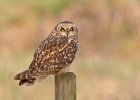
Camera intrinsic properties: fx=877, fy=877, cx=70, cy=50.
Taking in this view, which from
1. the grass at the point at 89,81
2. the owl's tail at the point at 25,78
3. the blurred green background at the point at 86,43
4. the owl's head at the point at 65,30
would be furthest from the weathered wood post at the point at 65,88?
the grass at the point at 89,81

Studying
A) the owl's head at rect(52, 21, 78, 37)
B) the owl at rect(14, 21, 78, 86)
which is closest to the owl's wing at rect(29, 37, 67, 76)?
the owl at rect(14, 21, 78, 86)

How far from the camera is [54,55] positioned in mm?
6570

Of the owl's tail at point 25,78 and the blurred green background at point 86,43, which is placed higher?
the blurred green background at point 86,43

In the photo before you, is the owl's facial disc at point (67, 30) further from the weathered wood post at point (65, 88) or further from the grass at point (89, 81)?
the grass at point (89, 81)

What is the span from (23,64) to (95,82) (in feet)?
4.81

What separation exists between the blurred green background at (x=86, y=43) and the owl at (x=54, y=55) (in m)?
2.22

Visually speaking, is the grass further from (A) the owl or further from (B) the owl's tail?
(B) the owl's tail

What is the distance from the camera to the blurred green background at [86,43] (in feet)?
32.9

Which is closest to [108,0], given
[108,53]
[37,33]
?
[37,33]

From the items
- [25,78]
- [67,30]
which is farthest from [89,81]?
[25,78]

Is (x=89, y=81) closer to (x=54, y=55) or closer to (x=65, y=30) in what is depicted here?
(x=65, y=30)

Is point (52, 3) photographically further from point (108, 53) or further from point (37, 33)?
point (108, 53)

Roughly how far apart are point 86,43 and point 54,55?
913 centimetres

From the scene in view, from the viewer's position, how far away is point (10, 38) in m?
16.0
